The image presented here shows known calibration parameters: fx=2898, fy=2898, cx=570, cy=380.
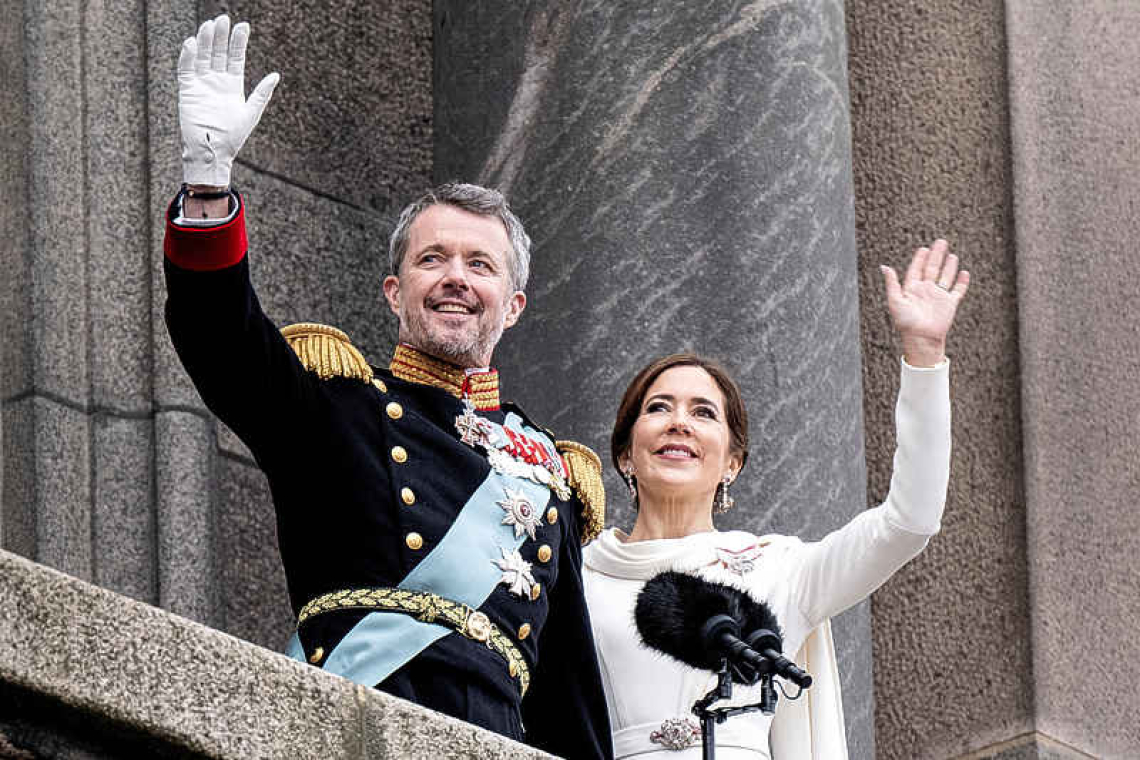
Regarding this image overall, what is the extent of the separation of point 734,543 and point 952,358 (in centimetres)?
209

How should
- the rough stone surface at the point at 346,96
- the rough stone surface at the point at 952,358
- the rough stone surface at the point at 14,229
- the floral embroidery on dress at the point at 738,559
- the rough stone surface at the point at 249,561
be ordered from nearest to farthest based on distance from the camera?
1. the floral embroidery on dress at the point at 738,559
2. the rough stone surface at the point at 14,229
3. the rough stone surface at the point at 249,561
4. the rough stone surface at the point at 346,96
5. the rough stone surface at the point at 952,358

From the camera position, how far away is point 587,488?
4.94m

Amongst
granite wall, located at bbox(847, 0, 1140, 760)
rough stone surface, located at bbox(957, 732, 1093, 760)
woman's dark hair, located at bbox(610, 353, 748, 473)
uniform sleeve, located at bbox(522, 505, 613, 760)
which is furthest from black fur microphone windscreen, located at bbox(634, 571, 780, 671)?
rough stone surface, located at bbox(957, 732, 1093, 760)

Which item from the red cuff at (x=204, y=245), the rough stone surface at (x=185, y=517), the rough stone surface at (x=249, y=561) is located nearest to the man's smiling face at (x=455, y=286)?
the red cuff at (x=204, y=245)

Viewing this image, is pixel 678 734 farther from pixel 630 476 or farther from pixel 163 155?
pixel 163 155

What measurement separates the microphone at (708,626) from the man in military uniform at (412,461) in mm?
125

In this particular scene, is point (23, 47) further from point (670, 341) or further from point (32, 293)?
point (670, 341)

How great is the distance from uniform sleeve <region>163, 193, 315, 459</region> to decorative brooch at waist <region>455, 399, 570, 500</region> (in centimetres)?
38

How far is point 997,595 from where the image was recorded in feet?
23.7

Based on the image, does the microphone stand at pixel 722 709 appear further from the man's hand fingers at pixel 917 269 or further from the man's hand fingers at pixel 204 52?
the man's hand fingers at pixel 204 52

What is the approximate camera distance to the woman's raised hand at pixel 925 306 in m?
4.99

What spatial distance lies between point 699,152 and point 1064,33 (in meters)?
1.52

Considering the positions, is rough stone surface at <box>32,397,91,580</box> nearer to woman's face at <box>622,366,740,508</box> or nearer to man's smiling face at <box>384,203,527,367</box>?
woman's face at <box>622,366,740,508</box>

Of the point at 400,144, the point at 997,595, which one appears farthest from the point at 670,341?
the point at 997,595
